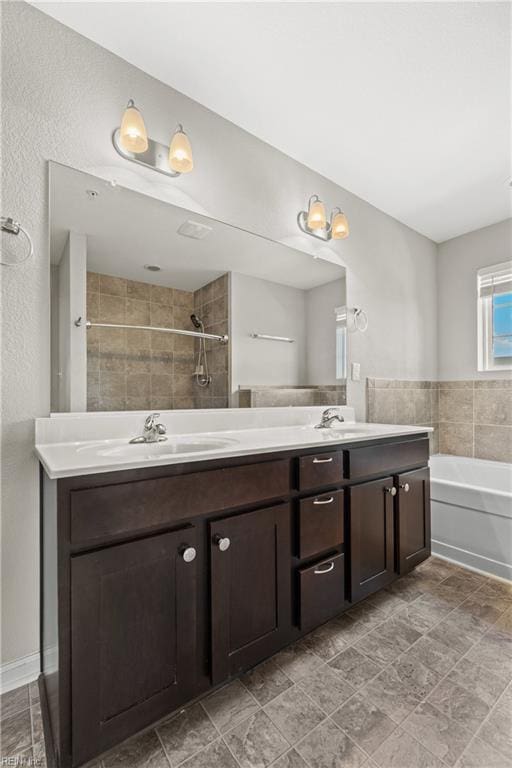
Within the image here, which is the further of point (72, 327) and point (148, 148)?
point (148, 148)

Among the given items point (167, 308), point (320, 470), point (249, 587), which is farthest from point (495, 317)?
point (249, 587)

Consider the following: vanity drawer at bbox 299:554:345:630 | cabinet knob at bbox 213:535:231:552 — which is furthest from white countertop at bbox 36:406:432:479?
vanity drawer at bbox 299:554:345:630

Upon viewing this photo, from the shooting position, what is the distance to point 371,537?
5.33 ft

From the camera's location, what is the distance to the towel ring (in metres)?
1.25

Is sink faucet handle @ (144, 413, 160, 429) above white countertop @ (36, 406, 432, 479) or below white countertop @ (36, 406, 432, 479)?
above

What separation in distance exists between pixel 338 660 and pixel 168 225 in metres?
1.97

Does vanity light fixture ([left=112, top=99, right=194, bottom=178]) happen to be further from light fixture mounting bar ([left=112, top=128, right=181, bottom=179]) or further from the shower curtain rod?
the shower curtain rod

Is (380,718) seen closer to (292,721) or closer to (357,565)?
(292,721)

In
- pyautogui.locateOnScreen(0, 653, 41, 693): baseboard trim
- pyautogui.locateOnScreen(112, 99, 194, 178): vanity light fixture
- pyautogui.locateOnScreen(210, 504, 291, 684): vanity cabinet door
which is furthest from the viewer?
pyautogui.locateOnScreen(112, 99, 194, 178): vanity light fixture

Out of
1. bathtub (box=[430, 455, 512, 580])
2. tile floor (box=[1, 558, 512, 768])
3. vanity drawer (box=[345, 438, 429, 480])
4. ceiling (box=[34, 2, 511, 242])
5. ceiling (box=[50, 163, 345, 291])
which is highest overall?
ceiling (box=[34, 2, 511, 242])

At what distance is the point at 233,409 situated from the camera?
1842 mm

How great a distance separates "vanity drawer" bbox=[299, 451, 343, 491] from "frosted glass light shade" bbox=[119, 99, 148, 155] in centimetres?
145

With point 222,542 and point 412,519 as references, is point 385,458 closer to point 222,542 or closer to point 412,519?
point 412,519

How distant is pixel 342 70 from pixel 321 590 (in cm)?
225
